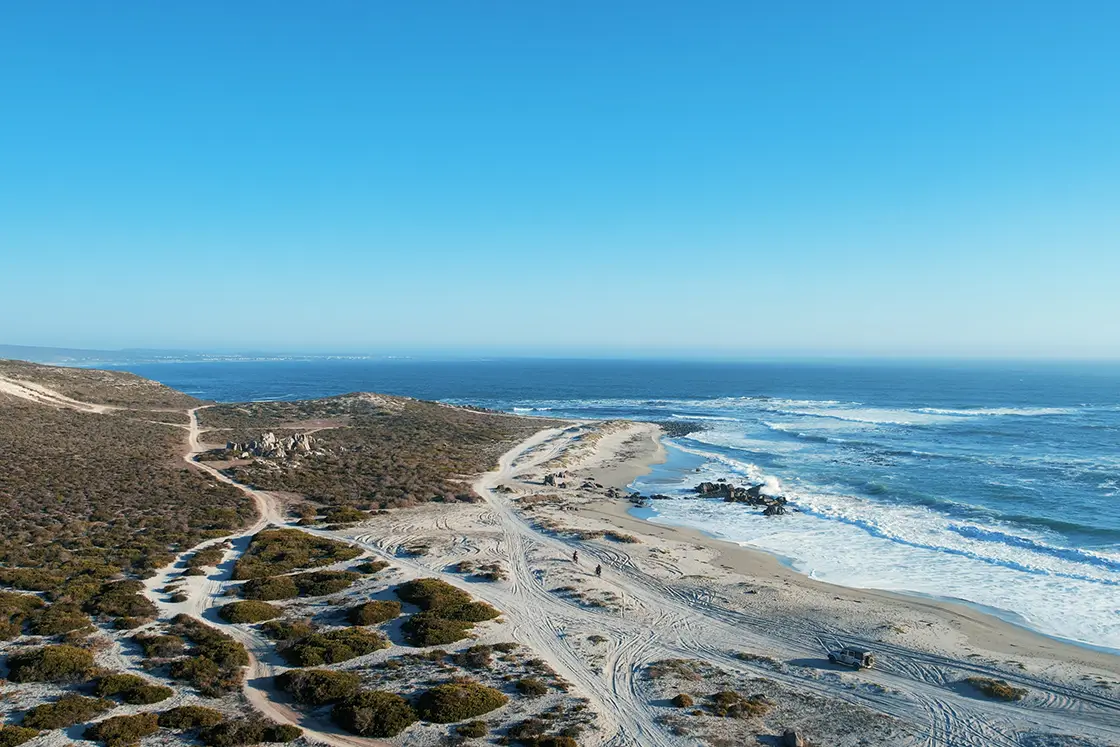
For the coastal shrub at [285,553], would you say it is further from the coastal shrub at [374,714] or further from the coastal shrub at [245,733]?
the coastal shrub at [374,714]

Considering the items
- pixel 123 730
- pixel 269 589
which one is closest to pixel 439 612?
pixel 269 589

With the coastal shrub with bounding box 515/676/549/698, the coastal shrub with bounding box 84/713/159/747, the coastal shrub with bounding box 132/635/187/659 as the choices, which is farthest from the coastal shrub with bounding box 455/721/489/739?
the coastal shrub with bounding box 132/635/187/659

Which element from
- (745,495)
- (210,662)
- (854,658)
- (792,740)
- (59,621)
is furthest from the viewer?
(745,495)

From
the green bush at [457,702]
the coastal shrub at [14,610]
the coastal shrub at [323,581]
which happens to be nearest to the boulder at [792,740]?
the green bush at [457,702]

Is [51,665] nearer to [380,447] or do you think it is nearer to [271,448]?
[271,448]

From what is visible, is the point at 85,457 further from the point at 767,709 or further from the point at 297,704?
the point at 767,709

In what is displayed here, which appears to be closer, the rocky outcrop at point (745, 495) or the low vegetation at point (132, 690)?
the low vegetation at point (132, 690)
